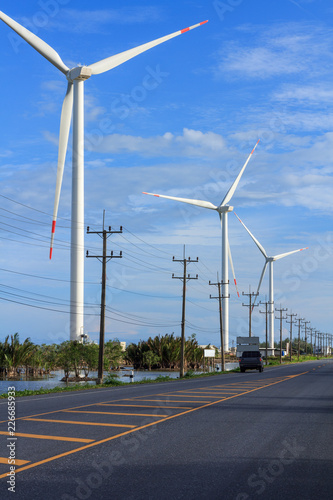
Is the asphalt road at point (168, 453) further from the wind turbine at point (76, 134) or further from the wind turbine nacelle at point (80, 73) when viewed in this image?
the wind turbine nacelle at point (80, 73)

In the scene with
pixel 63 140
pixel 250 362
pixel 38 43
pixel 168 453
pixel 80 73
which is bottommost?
pixel 250 362

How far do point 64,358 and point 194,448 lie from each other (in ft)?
151

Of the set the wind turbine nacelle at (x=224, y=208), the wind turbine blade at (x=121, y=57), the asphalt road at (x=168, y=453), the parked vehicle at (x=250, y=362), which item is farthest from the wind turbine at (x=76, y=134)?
the wind turbine nacelle at (x=224, y=208)

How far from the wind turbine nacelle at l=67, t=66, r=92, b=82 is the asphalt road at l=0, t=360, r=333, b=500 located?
34951mm

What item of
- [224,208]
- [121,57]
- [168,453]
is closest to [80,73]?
[121,57]

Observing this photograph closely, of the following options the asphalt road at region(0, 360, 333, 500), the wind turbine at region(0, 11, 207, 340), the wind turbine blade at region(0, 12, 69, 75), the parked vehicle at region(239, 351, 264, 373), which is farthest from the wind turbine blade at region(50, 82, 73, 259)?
the asphalt road at region(0, 360, 333, 500)

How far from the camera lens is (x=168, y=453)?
10547 mm

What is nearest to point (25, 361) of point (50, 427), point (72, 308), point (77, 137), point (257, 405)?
point (72, 308)

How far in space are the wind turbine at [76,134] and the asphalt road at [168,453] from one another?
28.3m

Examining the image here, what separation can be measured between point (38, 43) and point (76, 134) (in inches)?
294

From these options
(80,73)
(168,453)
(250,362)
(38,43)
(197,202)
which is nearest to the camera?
(168,453)

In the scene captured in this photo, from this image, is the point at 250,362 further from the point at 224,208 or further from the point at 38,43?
the point at 224,208

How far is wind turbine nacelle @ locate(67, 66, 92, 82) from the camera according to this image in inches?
1870

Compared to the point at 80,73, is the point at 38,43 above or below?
above
